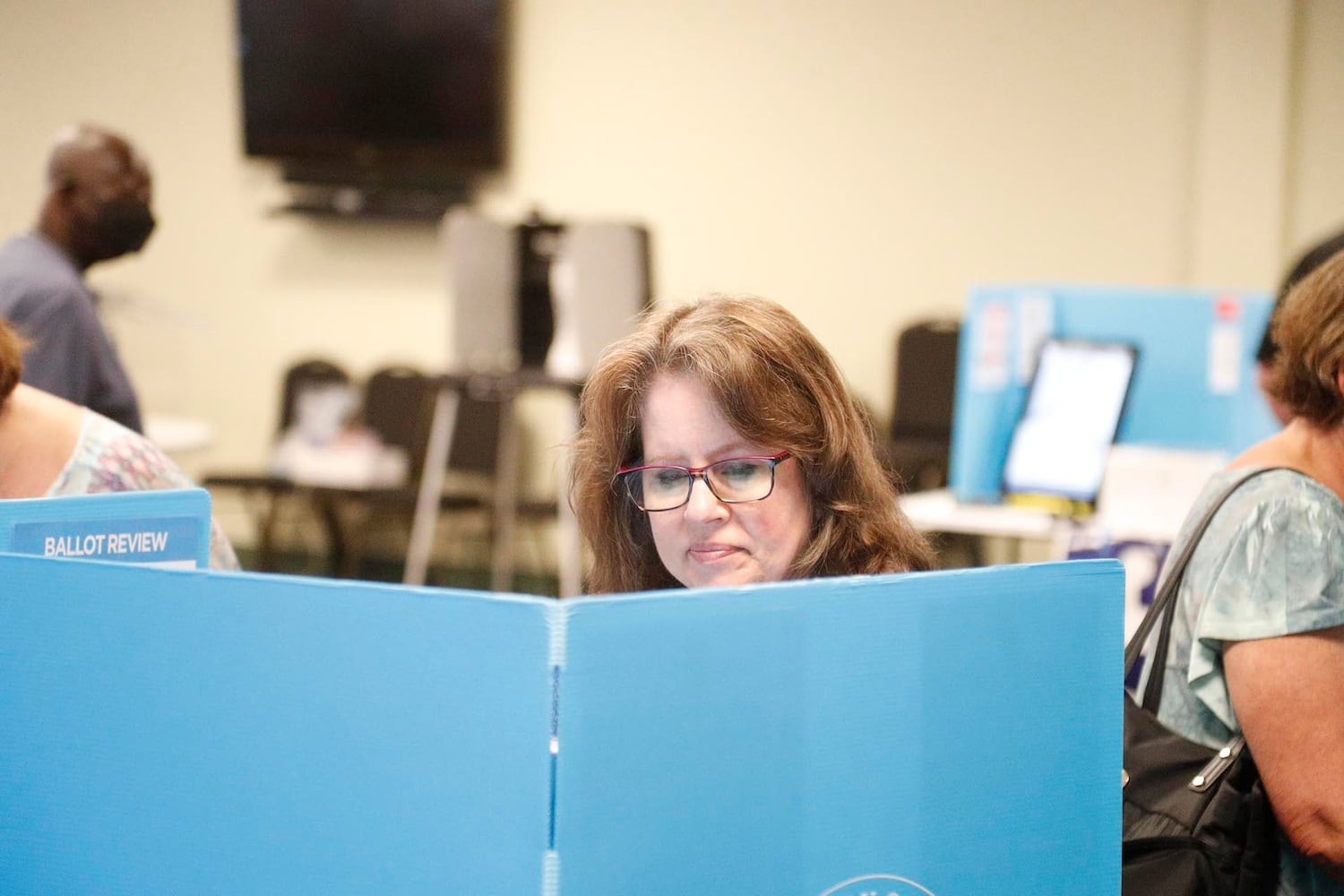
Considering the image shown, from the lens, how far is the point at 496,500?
19.8 ft

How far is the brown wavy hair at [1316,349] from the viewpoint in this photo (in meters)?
1.52

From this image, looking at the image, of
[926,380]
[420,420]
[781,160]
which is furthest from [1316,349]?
[420,420]

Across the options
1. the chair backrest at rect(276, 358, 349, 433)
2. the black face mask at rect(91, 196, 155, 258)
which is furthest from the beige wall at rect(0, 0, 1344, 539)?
the black face mask at rect(91, 196, 155, 258)

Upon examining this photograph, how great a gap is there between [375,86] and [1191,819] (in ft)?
19.2

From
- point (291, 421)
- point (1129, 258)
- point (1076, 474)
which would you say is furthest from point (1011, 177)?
point (291, 421)

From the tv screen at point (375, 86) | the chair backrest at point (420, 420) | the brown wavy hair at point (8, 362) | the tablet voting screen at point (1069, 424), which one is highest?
the tv screen at point (375, 86)

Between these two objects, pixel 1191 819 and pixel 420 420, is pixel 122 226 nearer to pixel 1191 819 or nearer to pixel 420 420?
pixel 1191 819

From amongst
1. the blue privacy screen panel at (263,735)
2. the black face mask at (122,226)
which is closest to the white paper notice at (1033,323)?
the black face mask at (122,226)

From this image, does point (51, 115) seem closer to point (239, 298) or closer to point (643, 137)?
point (239, 298)

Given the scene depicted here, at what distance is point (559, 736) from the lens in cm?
77

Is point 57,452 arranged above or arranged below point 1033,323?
below

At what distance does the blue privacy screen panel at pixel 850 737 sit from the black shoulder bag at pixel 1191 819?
43 cm

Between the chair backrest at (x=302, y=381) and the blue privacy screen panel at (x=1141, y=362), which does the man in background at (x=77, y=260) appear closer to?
the blue privacy screen panel at (x=1141, y=362)

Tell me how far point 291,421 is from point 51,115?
6.70ft
